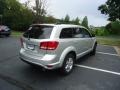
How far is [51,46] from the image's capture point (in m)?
5.04

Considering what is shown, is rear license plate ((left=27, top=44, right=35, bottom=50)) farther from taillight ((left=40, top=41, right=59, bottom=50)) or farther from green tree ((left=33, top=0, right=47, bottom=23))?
green tree ((left=33, top=0, right=47, bottom=23))

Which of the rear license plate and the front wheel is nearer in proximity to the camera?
the rear license plate

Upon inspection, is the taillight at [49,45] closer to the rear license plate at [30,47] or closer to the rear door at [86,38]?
the rear license plate at [30,47]

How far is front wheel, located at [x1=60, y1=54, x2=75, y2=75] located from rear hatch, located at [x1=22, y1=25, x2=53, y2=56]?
2.96 ft

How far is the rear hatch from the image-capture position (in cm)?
518

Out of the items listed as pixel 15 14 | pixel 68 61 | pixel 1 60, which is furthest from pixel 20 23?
pixel 68 61

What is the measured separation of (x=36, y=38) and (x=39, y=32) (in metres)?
0.27

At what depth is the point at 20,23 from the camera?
27.7 metres

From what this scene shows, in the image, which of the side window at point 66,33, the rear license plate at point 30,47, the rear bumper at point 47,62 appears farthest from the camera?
the side window at point 66,33

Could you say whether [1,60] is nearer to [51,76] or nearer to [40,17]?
[51,76]

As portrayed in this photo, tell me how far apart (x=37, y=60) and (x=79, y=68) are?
7.03 ft

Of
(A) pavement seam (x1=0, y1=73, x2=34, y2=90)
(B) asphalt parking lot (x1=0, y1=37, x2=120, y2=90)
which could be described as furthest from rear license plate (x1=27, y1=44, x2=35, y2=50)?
(A) pavement seam (x1=0, y1=73, x2=34, y2=90)

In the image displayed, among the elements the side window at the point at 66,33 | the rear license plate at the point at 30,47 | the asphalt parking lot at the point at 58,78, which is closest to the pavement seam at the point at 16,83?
the asphalt parking lot at the point at 58,78

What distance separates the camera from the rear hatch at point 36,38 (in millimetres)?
5176
